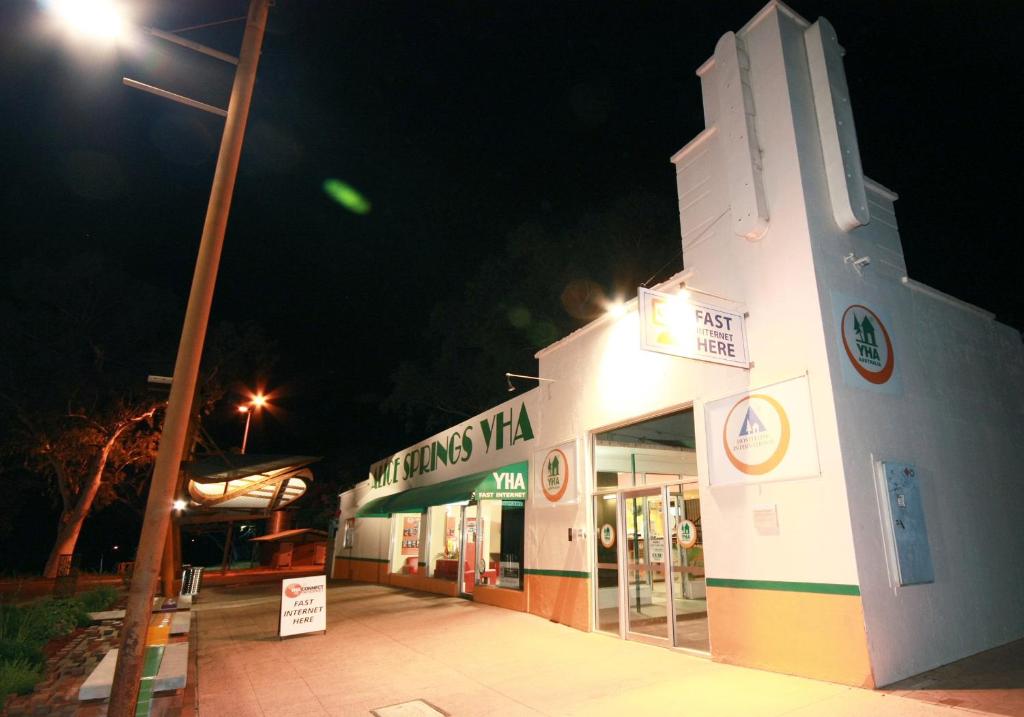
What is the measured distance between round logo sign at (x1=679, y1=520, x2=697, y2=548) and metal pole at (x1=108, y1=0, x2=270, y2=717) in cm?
619

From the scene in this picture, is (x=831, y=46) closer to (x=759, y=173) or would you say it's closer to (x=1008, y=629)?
(x=759, y=173)

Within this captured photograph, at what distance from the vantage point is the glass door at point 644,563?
8.37m

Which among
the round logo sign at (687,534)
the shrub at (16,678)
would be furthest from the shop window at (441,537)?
the shrub at (16,678)

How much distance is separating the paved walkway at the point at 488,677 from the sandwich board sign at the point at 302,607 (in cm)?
18

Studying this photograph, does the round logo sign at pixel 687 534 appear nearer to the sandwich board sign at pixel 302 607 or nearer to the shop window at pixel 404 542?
the sandwich board sign at pixel 302 607

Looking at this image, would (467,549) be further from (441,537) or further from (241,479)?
(241,479)

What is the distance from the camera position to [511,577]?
1221 centimetres

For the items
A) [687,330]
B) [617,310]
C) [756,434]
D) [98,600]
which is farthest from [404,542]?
[687,330]

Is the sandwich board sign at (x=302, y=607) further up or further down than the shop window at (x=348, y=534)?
further down

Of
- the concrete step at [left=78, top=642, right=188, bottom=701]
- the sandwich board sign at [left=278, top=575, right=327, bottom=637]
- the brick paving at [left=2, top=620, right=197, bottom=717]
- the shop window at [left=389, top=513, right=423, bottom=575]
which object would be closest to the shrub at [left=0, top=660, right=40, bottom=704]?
the brick paving at [left=2, top=620, right=197, bottom=717]

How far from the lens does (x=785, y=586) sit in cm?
604

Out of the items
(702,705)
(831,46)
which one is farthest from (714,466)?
(831,46)

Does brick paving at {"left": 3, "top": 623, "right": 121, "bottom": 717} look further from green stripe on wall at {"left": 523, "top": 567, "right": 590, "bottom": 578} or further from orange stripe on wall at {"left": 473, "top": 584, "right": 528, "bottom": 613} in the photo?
orange stripe on wall at {"left": 473, "top": 584, "right": 528, "bottom": 613}

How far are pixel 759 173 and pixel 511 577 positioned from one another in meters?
9.26
